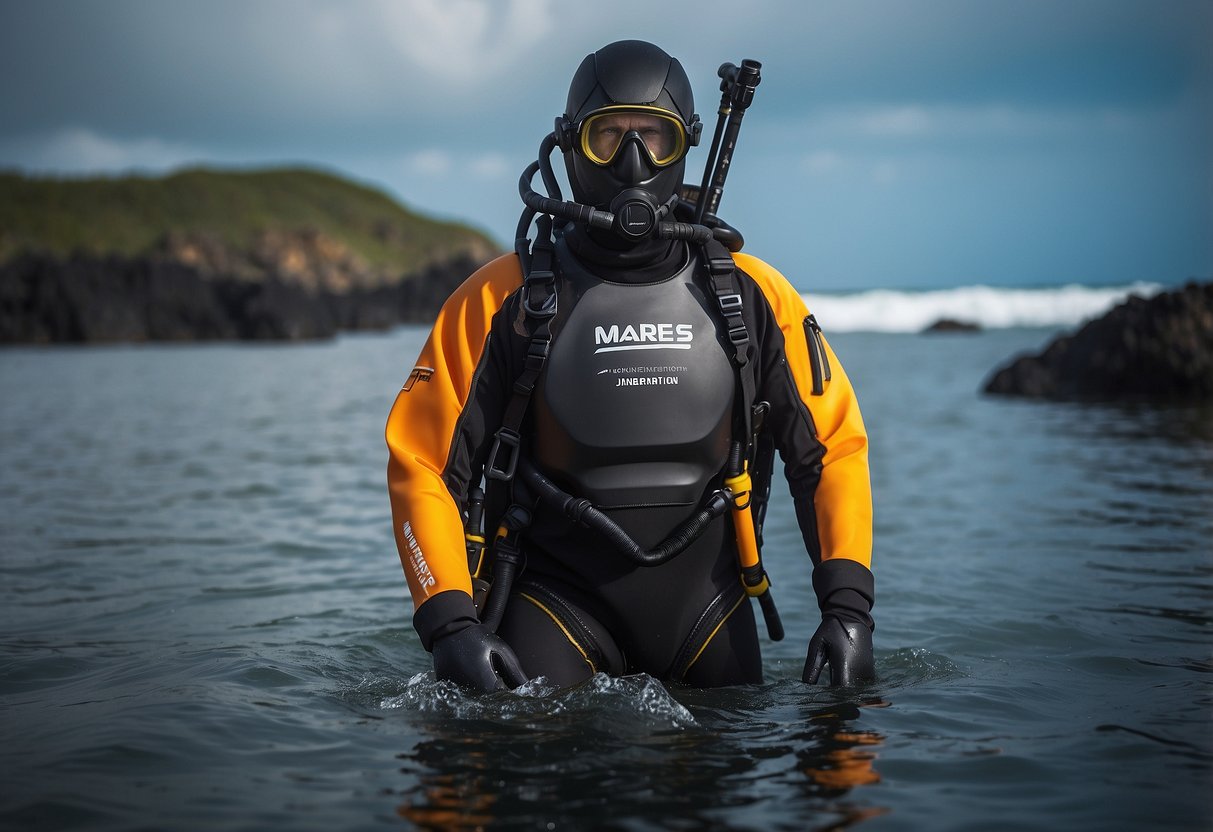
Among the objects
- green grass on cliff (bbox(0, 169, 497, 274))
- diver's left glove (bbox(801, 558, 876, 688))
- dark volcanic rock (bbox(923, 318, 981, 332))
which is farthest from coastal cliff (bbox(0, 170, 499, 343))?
diver's left glove (bbox(801, 558, 876, 688))

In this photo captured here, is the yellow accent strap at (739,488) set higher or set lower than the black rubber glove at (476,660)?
higher

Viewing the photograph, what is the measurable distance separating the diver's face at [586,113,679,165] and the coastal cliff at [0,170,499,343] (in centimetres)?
4436

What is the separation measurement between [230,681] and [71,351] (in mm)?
35827

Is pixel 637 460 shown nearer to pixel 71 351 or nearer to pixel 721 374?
pixel 721 374

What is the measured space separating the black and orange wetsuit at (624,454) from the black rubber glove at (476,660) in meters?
0.06

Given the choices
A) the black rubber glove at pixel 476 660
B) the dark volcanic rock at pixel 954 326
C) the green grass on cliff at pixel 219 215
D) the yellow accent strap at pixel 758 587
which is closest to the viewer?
the black rubber glove at pixel 476 660

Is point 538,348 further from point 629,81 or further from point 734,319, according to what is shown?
point 629,81

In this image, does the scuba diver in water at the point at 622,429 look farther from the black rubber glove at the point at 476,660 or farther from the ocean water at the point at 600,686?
the ocean water at the point at 600,686

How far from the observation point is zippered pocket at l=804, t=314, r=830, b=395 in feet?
11.2

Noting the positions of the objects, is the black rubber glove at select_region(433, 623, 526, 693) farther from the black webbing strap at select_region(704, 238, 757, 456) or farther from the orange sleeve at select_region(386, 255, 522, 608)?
the black webbing strap at select_region(704, 238, 757, 456)

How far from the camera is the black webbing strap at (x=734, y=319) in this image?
325 centimetres

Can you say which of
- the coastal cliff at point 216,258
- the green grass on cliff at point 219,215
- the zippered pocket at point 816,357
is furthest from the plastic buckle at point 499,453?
the green grass on cliff at point 219,215

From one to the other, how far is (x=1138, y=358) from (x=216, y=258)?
100 meters

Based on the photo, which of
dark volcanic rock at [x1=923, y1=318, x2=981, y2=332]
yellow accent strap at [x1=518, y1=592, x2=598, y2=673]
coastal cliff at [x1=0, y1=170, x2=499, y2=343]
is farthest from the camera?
coastal cliff at [x1=0, y1=170, x2=499, y2=343]
